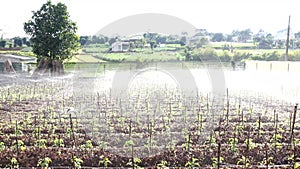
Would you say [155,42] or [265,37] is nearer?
[155,42]

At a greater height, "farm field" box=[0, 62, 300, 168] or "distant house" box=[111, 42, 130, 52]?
"distant house" box=[111, 42, 130, 52]

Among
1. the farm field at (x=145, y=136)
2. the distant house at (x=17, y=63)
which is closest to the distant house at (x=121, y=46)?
the farm field at (x=145, y=136)

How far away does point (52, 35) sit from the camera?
30625 millimetres

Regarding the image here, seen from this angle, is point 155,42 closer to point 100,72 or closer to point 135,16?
point 135,16

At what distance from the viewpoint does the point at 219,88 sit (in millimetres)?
18188

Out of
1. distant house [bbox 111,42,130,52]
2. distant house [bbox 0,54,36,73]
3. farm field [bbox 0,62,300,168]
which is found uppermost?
distant house [bbox 111,42,130,52]

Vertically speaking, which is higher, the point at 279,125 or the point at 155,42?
the point at 155,42

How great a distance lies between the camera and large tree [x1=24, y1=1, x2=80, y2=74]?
30453mm

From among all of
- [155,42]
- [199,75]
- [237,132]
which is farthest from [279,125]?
[199,75]

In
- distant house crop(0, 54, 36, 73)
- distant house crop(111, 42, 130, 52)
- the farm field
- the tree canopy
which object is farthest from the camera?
distant house crop(0, 54, 36, 73)

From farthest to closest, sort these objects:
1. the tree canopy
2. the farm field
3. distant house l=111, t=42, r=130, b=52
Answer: the tree canopy, distant house l=111, t=42, r=130, b=52, the farm field

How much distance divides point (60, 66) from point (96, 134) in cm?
2327

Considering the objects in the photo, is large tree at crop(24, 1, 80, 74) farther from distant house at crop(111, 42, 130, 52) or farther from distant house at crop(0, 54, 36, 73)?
distant house at crop(111, 42, 130, 52)

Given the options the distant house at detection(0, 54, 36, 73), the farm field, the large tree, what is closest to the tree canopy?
the large tree
